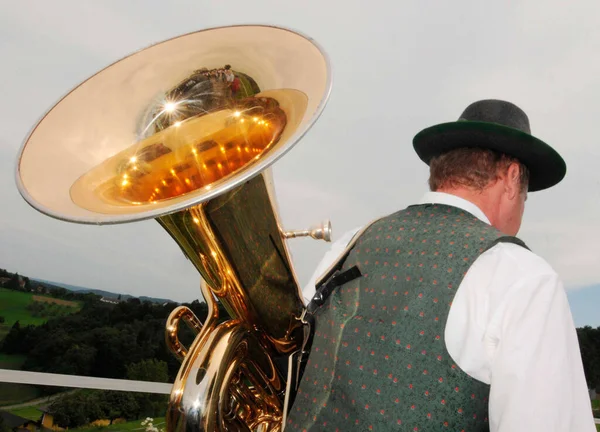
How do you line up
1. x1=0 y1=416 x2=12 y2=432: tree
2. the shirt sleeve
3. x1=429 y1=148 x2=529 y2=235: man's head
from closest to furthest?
the shirt sleeve < x1=429 y1=148 x2=529 y2=235: man's head < x1=0 y1=416 x2=12 y2=432: tree

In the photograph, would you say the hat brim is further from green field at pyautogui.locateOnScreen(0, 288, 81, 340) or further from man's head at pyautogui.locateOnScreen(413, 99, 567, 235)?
green field at pyautogui.locateOnScreen(0, 288, 81, 340)

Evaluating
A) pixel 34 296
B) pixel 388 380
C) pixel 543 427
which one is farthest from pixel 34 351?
pixel 543 427

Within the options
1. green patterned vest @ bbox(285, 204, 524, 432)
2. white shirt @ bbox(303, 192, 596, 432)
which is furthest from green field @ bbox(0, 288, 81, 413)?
white shirt @ bbox(303, 192, 596, 432)

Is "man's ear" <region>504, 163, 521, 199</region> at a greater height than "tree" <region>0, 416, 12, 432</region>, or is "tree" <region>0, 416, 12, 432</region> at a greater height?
"man's ear" <region>504, 163, 521, 199</region>

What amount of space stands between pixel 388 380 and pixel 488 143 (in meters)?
0.83

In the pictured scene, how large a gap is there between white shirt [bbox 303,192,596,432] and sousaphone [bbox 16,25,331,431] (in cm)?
47

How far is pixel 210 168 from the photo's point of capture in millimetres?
1547

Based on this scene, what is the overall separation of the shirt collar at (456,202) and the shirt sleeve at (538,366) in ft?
1.14

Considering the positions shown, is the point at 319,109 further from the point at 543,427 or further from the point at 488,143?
the point at 543,427

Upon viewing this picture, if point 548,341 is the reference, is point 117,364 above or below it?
below

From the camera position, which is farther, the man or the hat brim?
the hat brim

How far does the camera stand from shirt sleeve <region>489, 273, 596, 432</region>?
1.03 metres

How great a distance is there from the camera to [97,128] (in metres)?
1.55

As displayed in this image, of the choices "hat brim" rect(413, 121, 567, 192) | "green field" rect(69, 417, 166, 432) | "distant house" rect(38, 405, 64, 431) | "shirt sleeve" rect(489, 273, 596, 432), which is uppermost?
"hat brim" rect(413, 121, 567, 192)
